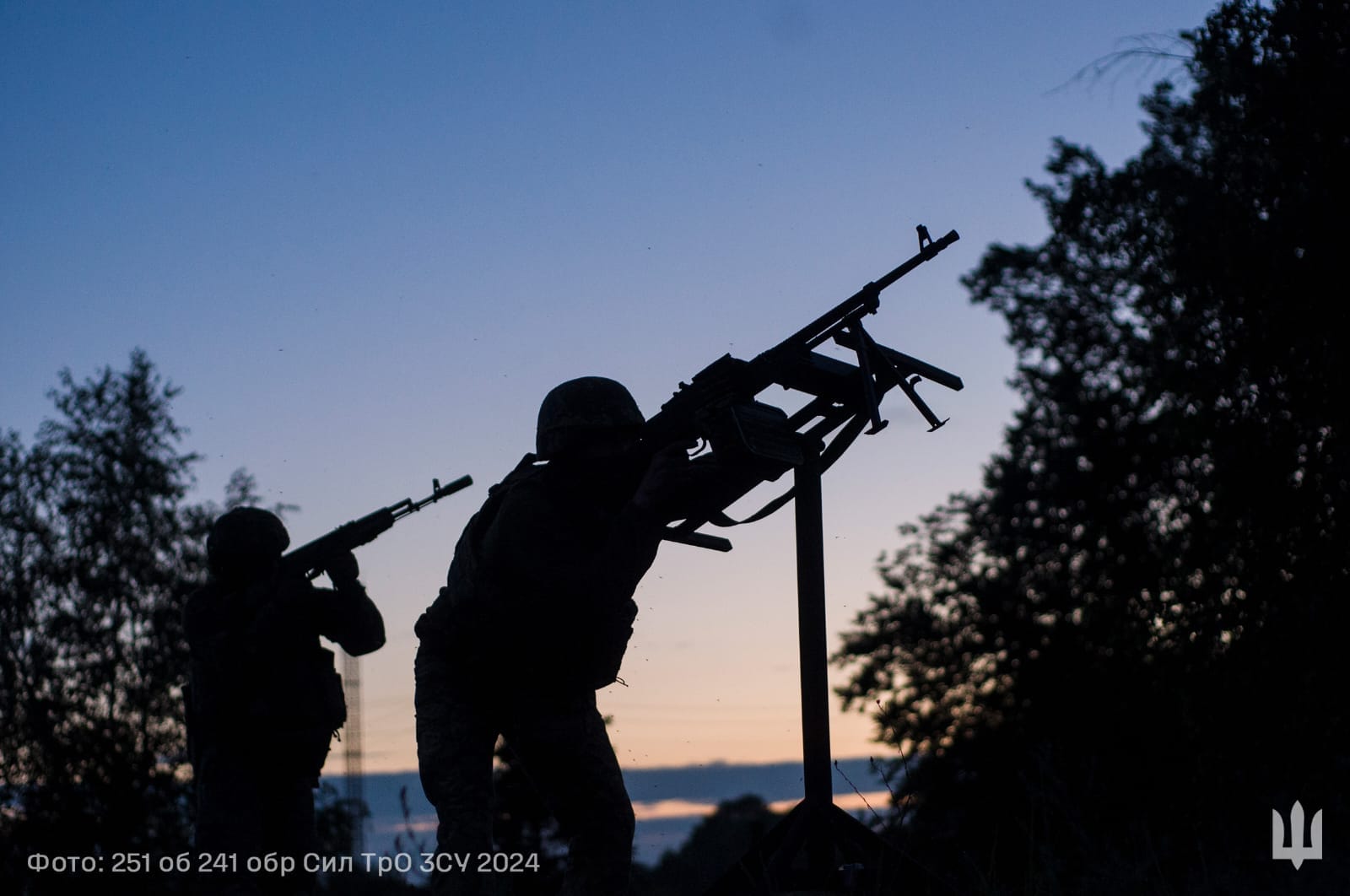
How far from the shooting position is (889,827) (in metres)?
5.48

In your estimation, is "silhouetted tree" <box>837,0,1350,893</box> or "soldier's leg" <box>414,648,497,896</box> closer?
"soldier's leg" <box>414,648,497,896</box>

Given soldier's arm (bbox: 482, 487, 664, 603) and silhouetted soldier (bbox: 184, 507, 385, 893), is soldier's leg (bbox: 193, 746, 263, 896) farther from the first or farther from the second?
soldier's arm (bbox: 482, 487, 664, 603)

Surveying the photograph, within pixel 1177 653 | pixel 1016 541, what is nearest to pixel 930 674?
pixel 1016 541

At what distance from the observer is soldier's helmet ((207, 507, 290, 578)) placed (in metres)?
8.67

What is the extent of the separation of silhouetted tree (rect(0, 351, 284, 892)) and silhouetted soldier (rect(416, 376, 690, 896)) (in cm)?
2275

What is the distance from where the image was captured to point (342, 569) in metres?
8.88

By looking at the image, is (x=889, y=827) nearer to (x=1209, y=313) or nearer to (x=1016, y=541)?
(x=1209, y=313)

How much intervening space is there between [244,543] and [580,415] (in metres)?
3.48

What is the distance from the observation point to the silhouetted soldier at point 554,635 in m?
5.91

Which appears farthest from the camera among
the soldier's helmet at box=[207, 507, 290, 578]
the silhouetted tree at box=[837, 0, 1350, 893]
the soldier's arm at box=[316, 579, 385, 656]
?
the silhouetted tree at box=[837, 0, 1350, 893]

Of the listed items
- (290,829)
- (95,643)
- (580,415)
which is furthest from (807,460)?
(95,643)

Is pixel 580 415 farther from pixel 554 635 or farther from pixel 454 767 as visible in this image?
pixel 454 767

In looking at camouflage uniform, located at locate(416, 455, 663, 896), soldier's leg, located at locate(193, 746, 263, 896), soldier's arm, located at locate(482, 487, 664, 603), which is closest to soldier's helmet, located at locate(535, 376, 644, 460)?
camouflage uniform, located at locate(416, 455, 663, 896)

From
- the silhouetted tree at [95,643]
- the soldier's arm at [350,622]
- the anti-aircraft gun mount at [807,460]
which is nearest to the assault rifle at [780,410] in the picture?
the anti-aircraft gun mount at [807,460]
